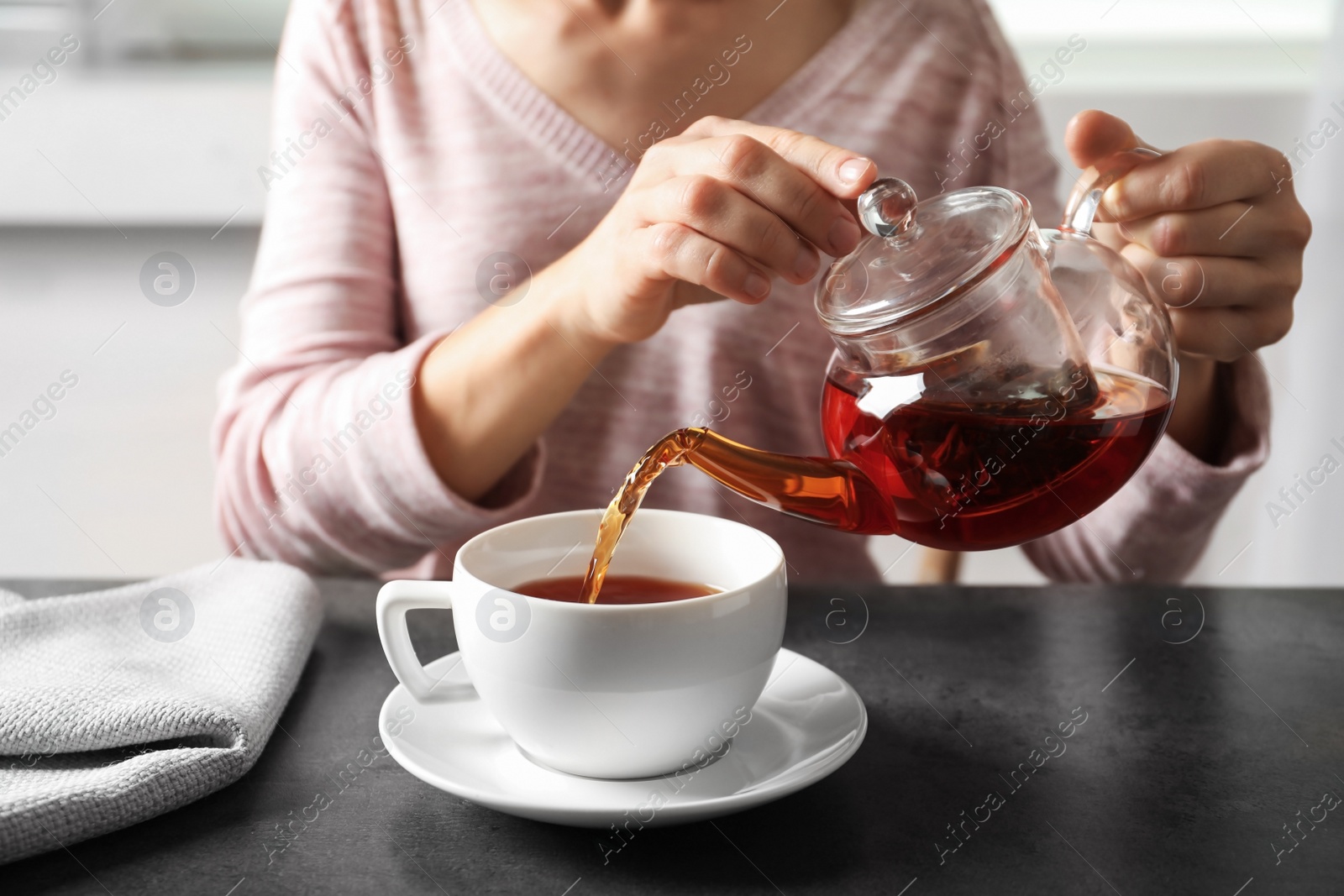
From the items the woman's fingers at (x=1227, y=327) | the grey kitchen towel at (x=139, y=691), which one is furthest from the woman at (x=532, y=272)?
the grey kitchen towel at (x=139, y=691)

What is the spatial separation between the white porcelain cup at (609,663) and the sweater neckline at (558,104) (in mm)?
590

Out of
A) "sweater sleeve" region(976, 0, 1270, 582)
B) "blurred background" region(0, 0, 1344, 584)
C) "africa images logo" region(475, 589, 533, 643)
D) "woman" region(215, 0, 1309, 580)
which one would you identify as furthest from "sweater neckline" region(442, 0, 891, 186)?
"blurred background" region(0, 0, 1344, 584)

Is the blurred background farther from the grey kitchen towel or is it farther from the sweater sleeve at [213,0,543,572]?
the grey kitchen towel

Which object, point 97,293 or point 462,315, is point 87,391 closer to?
point 97,293

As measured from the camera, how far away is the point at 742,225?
60 centimetres

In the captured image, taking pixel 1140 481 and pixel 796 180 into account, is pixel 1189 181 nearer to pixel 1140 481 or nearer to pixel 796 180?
pixel 796 180

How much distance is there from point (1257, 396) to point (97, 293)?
87.5 inches

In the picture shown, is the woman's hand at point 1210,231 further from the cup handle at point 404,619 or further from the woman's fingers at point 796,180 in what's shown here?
the cup handle at point 404,619

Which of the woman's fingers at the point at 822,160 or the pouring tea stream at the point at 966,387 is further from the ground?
the woman's fingers at the point at 822,160

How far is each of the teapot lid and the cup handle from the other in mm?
250

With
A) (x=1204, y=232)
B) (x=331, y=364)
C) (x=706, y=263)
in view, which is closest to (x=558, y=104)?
(x=331, y=364)

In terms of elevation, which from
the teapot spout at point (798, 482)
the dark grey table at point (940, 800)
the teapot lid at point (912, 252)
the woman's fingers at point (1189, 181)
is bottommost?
the dark grey table at point (940, 800)

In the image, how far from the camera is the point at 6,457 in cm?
236

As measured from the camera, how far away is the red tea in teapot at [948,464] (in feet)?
1.78
